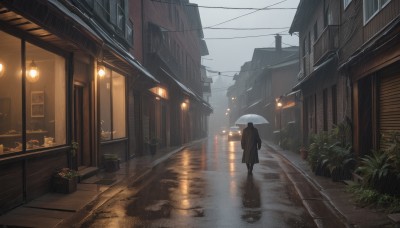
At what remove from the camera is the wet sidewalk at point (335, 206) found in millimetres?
6719

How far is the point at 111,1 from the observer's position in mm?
15438

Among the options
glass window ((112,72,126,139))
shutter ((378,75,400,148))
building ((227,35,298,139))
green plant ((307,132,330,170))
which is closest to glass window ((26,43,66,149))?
glass window ((112,72,126,139))

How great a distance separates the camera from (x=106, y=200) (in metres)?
8.82

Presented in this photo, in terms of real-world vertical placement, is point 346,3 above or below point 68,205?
above

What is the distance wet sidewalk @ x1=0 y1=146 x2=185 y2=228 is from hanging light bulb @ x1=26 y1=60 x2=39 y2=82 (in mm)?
2515

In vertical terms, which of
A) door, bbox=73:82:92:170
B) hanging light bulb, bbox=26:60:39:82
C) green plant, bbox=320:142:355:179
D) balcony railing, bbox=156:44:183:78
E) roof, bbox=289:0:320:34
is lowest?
green plant, bbox=320:142:355:179

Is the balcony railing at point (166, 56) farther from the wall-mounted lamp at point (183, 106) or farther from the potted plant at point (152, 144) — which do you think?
the potted plant at point (152, 144)

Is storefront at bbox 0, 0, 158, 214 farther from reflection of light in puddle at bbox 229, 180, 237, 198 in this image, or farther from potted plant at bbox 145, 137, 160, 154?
potted plant at bbox 145, 137, 160, 154

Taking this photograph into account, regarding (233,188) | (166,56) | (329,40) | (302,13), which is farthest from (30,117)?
(166,56)

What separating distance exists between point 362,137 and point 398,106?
263cm

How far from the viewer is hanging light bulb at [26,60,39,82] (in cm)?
877

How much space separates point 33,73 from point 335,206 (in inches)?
268

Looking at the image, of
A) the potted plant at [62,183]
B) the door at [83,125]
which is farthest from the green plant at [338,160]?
the door at [83,125]

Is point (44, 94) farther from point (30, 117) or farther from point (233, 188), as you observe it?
point (233, 188)
